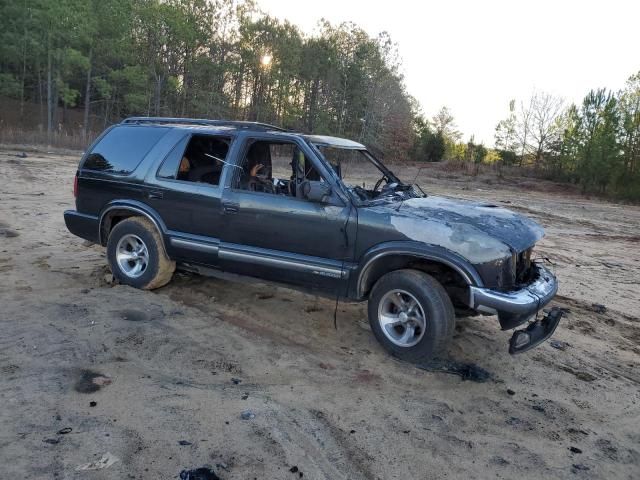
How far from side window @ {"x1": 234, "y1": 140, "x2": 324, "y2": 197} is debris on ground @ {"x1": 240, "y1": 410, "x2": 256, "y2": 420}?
82.1 inches

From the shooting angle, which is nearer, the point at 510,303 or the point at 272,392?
the point at 272,392

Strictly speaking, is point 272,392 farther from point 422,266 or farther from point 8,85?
point 8,85

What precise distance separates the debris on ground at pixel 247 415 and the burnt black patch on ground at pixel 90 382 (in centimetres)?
109

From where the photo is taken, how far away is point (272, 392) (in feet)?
12.4

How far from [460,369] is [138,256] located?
3746 millimetres

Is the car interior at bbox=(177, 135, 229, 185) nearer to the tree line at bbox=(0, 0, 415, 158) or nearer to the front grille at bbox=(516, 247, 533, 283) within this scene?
the front grille at bbox=(516, 247, 533, 283)

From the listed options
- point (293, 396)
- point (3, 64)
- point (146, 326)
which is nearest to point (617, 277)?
point (293, 396)

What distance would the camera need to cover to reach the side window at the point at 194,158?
5441 millimetres

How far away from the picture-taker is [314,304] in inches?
227

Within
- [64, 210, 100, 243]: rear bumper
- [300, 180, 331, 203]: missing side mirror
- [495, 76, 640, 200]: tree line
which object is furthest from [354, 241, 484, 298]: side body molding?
[495, 76, 640, 200]: tree line

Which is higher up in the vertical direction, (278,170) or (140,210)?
(278,170)

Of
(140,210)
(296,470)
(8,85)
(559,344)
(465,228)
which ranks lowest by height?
(296,470)

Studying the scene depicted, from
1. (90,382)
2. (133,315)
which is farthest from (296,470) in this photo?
(133,315)

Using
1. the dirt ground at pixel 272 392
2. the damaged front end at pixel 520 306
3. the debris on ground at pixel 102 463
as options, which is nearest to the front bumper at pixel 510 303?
the damaged front end at pixel 520 306
